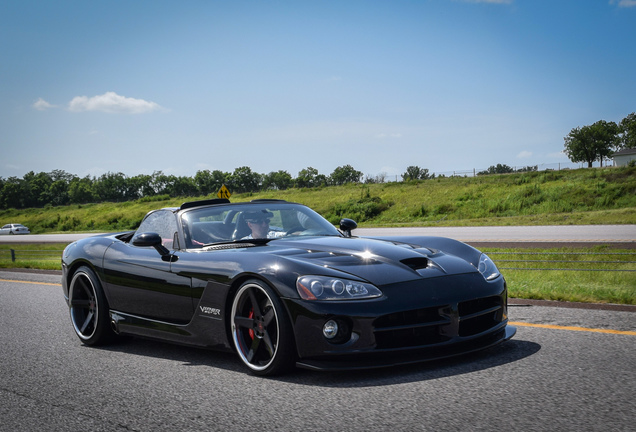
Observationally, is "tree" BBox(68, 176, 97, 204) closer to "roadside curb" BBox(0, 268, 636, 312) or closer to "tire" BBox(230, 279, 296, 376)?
"roadside curb" BBox(0, 268, 636, 312)

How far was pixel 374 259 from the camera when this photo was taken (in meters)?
4.43

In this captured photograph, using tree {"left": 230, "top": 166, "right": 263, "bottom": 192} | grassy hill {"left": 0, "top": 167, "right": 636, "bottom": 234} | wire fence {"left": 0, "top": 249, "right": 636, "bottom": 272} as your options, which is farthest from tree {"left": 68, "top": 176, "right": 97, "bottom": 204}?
wire fence {"left": 0, "top": 249, "right": 636, "bottom": 272}

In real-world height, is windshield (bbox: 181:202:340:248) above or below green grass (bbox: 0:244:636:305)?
above

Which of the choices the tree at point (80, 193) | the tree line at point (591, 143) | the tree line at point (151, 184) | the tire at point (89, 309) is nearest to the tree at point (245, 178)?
the tree line at point (151, 184)

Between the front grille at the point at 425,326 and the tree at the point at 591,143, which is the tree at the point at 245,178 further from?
the front grille at the point at 425,326

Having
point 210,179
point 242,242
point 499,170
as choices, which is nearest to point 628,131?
point 499,170

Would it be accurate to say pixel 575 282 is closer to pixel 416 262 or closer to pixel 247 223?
pixel 416 262

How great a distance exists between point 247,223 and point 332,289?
5.61 ft

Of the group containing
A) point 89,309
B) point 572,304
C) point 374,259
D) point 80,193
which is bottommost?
point 572,304

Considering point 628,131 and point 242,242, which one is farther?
point 628,131

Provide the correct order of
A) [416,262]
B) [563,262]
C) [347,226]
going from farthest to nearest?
[563,262]
[347,226]
[416,262]

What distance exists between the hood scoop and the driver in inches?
57.0

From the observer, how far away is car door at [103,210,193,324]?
16.4ft

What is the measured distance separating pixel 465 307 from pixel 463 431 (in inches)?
52.8
